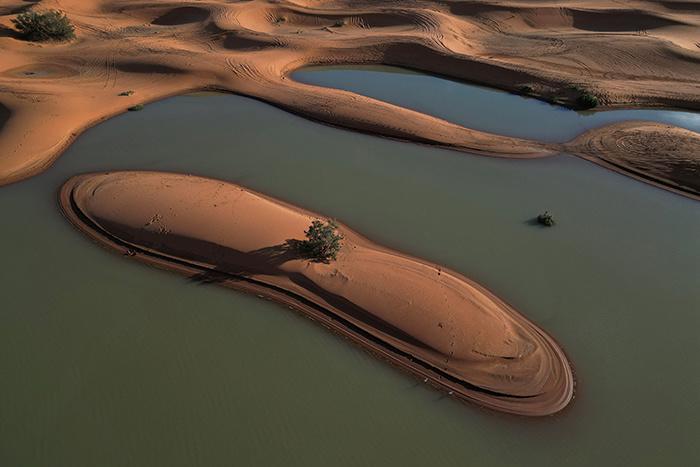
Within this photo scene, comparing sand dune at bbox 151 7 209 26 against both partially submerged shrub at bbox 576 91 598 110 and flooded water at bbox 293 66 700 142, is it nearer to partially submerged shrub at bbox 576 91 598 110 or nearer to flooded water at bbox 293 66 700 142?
flooded water at bbox 293 66 700 142

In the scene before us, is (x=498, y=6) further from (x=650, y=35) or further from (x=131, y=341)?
(x=131, y=341)

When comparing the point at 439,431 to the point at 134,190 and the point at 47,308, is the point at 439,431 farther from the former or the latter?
the point at 134,190

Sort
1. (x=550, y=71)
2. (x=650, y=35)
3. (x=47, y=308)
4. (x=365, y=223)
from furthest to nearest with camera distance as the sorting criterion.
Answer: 1. (x=650, y=35)
2. (x=550, y=71)
3. (x=365, y=223)
4. (x=47, y=308)

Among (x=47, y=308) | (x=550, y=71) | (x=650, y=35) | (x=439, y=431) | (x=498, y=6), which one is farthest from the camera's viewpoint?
(x=498, y=6)

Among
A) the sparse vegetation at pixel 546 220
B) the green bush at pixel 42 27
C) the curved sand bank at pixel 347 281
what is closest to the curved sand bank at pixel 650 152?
the sparse vegetation at pixel 546 220

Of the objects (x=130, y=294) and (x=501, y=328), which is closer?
(x=501, y=328)

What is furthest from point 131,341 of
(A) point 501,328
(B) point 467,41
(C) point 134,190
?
(B) point 467,41

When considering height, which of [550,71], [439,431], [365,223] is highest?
[550,71]

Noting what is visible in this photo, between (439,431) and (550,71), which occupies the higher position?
(550,71)

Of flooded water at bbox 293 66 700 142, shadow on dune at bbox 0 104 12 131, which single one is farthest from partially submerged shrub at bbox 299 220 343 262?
shadow on dune at bbox 0 104 12 131
